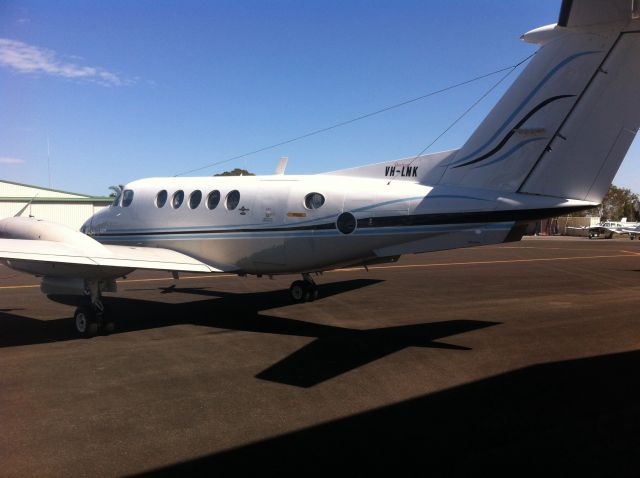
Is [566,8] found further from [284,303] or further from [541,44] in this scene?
[284,303]

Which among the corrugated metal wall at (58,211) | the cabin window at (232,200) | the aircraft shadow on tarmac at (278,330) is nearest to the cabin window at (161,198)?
the cabin window at (232,200)

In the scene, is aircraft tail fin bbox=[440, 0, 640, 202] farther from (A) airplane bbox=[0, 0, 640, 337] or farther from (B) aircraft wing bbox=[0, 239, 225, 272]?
(B) aircraft wing bbox=[0, 239, 225, 272]

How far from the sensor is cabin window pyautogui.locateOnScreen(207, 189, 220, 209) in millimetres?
11695

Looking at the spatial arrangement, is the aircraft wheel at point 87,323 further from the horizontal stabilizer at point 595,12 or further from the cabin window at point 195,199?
the horizontal stabilizer at point 595,12

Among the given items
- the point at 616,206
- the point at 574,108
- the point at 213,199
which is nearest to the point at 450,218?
the point at 574,108

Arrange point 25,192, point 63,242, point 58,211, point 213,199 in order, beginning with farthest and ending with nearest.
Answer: point 25,192, point 58,211, point 213,199, point 63,242

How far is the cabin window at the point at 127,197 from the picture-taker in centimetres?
1322

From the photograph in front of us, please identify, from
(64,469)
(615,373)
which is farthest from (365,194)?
(64,469)

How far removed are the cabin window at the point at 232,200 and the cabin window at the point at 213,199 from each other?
0.29 meters

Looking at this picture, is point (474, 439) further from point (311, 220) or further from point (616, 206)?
point (616, 206)

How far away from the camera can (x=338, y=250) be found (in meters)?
9.89

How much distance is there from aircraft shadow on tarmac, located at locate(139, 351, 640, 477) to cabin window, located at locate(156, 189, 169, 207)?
8687 millimetres

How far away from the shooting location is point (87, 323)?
960cm

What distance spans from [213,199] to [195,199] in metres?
0.54
